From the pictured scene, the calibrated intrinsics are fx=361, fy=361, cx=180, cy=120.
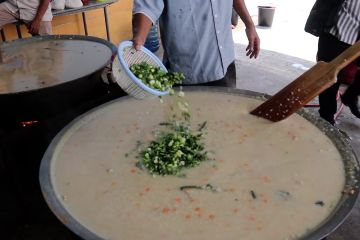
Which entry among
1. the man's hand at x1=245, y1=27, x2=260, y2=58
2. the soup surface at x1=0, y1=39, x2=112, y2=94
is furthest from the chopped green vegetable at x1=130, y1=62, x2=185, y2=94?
the man's hand at x1=245, y1=27, x2=260, y2=58

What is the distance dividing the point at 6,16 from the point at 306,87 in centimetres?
374

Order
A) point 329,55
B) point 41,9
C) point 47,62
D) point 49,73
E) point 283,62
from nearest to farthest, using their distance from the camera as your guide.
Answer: point 49,73 < point 47,62 < point 329,55 < point 41,9 < point 283,62

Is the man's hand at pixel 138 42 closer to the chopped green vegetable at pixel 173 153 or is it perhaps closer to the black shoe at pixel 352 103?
the chopped green vegetable at pixel 173 153

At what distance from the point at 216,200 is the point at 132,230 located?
1.22ft

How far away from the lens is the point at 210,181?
1.64 metres

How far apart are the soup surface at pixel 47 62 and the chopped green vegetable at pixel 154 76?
57 centimetres

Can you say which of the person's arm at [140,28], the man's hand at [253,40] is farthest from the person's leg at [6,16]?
the man's hand at [253,40]

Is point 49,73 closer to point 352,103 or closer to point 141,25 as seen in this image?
point 141,25

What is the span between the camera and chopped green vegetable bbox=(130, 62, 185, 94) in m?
1.91

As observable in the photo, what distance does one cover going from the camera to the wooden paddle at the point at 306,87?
1821 mm

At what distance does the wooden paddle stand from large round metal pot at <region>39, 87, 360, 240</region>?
19 cm

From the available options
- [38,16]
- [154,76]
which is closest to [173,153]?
[154,76]

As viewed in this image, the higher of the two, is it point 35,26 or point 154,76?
point 154,76

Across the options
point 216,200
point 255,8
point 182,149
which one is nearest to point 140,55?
point 182,149
